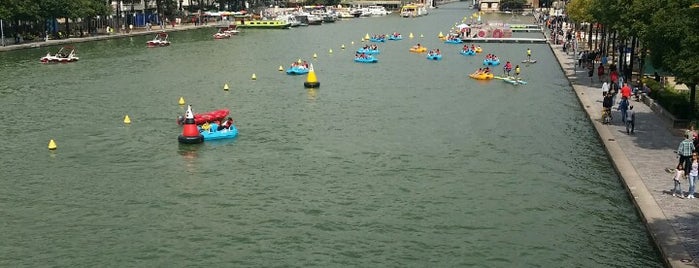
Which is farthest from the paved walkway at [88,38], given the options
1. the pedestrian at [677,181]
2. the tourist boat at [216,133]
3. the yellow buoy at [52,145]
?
the pedestrian at [677,181]

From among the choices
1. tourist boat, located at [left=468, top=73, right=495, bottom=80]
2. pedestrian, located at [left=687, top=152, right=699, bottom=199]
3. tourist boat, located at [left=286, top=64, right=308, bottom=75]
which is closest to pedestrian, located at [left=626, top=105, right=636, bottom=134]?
pedestrian, located at [left=687, top=152, right=699, bottom=199]

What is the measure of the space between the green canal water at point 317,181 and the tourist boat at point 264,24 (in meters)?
90.5

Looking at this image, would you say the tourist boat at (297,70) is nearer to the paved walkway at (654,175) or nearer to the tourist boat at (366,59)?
the tourist boat at (366,59)

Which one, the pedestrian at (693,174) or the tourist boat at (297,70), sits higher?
the tourist boat at (297,70)

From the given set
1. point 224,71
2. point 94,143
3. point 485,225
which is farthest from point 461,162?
point 224,71

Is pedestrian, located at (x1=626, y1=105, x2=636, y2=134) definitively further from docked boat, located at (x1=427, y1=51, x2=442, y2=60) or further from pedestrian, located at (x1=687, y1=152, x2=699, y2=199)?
docked boat, located at (x1=427, y1=51, x2=442, y2=60)

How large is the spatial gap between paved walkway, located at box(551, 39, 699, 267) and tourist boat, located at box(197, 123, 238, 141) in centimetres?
1925

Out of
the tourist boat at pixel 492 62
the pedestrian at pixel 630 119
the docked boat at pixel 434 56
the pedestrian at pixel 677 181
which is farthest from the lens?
the docked boat at pixel 434 56

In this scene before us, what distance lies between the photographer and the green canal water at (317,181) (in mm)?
24531

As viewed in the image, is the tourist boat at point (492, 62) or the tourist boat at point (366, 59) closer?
the tourist boat at point (492, 62)

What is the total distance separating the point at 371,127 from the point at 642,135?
14.8m

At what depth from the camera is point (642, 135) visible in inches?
1479

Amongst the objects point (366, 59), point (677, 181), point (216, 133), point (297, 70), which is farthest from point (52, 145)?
point (366, 59)

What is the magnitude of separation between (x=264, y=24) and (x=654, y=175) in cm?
12923
